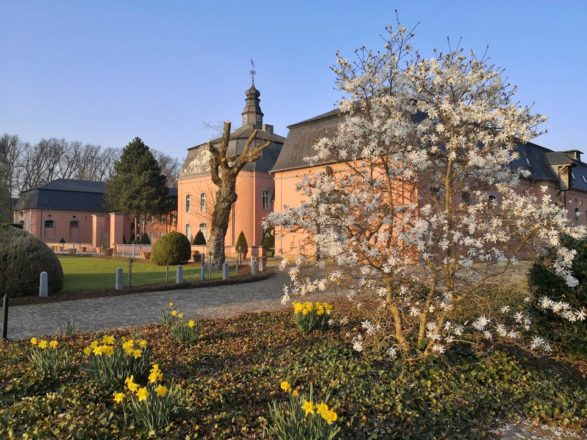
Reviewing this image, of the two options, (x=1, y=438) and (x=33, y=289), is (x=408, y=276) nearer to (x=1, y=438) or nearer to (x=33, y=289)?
(x=1, y=438)

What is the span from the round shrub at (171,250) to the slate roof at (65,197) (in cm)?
2414

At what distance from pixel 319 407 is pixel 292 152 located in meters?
24.7

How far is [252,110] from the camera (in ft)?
135

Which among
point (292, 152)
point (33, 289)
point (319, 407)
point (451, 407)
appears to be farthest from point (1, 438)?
point (292, 152)

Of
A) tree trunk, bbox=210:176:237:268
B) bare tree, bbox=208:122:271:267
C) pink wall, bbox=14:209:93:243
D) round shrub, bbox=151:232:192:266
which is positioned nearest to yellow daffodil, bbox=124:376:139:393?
bare tree, bbox=208:122:271:267

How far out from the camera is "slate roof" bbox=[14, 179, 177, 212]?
149 feet

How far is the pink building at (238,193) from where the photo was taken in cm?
3309

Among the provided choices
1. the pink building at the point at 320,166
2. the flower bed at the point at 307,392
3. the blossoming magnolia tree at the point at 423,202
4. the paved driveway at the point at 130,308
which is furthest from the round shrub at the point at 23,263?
the pink building at the point at 320,166

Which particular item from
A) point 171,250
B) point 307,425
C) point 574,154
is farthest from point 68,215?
point 307,425

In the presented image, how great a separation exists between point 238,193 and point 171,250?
41.7 ft

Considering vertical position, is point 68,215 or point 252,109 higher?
point 252,109

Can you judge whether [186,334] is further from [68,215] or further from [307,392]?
[68,215]

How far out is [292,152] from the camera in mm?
27109

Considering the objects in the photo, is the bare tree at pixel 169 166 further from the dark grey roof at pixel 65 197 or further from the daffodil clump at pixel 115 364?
the daffodil clump at pixel 115 364
